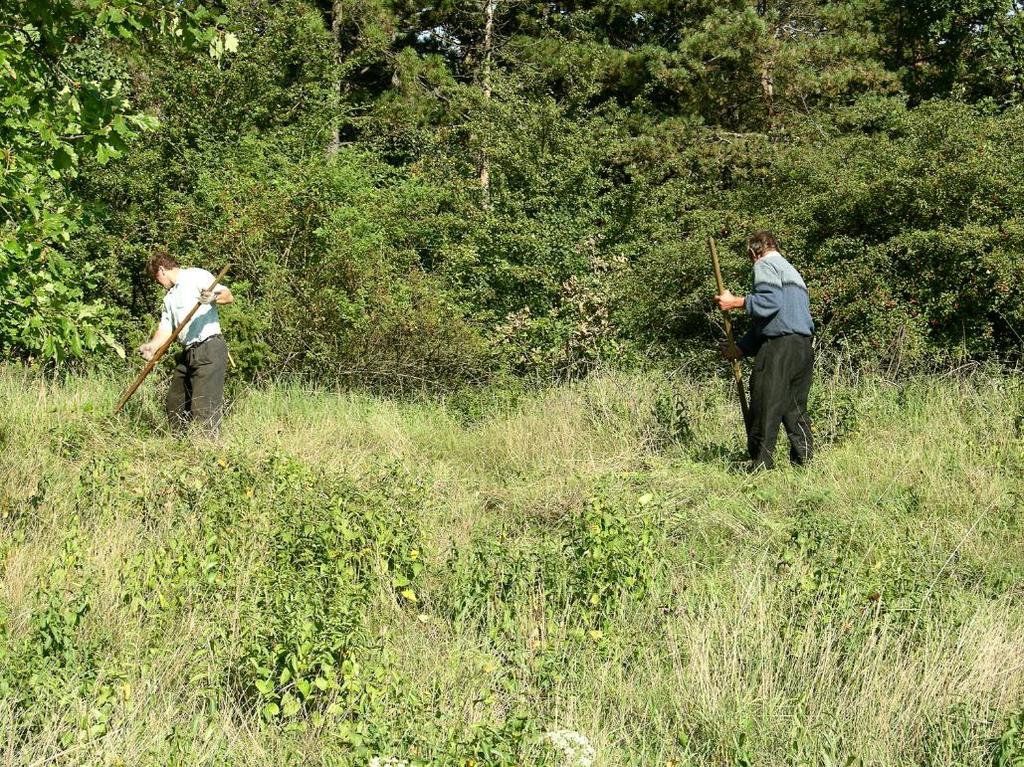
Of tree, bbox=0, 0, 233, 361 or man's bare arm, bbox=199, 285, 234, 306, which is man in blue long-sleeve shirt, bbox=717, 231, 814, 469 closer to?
man's bare arm, bbox=199, 285, 234, 306

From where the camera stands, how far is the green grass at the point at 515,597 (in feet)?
13.2

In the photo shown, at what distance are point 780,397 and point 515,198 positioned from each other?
7.04 metres

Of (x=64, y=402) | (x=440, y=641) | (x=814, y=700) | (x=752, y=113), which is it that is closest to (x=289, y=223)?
(x=64, y=402)

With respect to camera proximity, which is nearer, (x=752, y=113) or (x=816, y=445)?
(x=816, y=445)

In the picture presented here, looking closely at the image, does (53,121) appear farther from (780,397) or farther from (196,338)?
(780,397)

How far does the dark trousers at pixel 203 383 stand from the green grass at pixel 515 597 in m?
0.24

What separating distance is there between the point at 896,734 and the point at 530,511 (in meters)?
3.26

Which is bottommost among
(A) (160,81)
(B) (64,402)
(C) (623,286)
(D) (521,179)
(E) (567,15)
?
(B) (64,402)

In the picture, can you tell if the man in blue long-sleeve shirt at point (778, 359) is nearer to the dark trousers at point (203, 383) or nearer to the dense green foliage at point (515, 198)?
the dense green foliage at point (515, 198)

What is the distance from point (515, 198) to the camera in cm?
1428

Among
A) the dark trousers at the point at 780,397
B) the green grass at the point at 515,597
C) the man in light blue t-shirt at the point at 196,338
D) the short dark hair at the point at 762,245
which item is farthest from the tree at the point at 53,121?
the dark trousers at the point at 780,397

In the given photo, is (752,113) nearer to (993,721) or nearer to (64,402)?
(64,402)

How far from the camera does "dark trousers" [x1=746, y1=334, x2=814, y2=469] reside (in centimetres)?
786

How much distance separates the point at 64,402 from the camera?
9664mm
